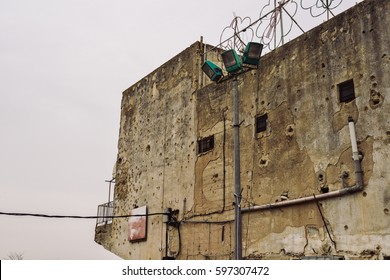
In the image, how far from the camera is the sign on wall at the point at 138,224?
12.7 meters

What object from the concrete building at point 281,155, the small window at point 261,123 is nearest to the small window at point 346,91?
the concrete building at point 281,155

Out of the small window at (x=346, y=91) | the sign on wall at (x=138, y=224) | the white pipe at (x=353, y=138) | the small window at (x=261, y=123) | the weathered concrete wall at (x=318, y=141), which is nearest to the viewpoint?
the weathered concrete wall at (x=318, y=141)

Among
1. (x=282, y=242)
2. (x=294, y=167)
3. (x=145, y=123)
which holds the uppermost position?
(x=145, y=123)

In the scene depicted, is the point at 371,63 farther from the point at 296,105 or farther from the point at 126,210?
the point at 126,210

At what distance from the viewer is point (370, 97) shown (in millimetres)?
8023

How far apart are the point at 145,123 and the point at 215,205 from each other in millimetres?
4367

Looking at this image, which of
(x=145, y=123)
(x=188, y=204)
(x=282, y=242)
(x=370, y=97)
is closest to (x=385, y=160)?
(x=370, y=97)

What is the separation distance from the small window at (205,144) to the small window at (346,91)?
353cm

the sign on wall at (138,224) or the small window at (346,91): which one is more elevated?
the small window at (346,91)

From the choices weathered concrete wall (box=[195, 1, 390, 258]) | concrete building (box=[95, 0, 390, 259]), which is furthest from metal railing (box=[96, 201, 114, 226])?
weathered concrete wall (box=[195, 1, 390, 258])

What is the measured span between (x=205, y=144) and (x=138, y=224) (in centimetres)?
329

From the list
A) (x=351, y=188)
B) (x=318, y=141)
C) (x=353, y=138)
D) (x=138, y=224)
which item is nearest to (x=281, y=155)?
(x=318, y=141)

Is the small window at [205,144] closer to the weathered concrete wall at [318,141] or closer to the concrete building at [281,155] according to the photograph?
the concrete building at [281,155]

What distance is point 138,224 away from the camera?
1295 cm
